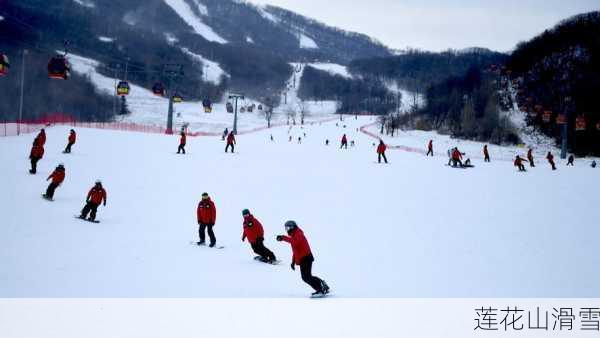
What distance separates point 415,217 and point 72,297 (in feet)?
30.4

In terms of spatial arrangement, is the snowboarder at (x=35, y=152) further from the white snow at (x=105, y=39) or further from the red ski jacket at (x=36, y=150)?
the white snow at (x=105, y=39)

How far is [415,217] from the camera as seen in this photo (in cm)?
1270

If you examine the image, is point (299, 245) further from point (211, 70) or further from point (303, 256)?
point (211, 70)

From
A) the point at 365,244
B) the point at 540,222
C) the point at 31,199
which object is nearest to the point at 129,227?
the point at 31,199

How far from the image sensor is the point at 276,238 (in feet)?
23.7

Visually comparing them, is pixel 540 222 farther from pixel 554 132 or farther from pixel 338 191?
pixel 554 132

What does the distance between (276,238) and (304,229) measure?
3997 mm

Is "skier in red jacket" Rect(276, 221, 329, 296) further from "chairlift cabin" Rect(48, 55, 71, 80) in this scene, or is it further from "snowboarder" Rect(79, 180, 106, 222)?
"chairlift cabin" Rect(48, 55, 71, 80)

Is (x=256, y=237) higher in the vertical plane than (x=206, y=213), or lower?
lower

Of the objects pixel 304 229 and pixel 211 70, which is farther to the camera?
pixel 211 70

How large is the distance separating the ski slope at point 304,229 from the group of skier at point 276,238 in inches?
13.4

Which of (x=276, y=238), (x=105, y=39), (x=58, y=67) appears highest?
(x=105, y=39)

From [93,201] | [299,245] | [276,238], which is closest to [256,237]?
[276,238]

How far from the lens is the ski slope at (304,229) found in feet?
23.9
